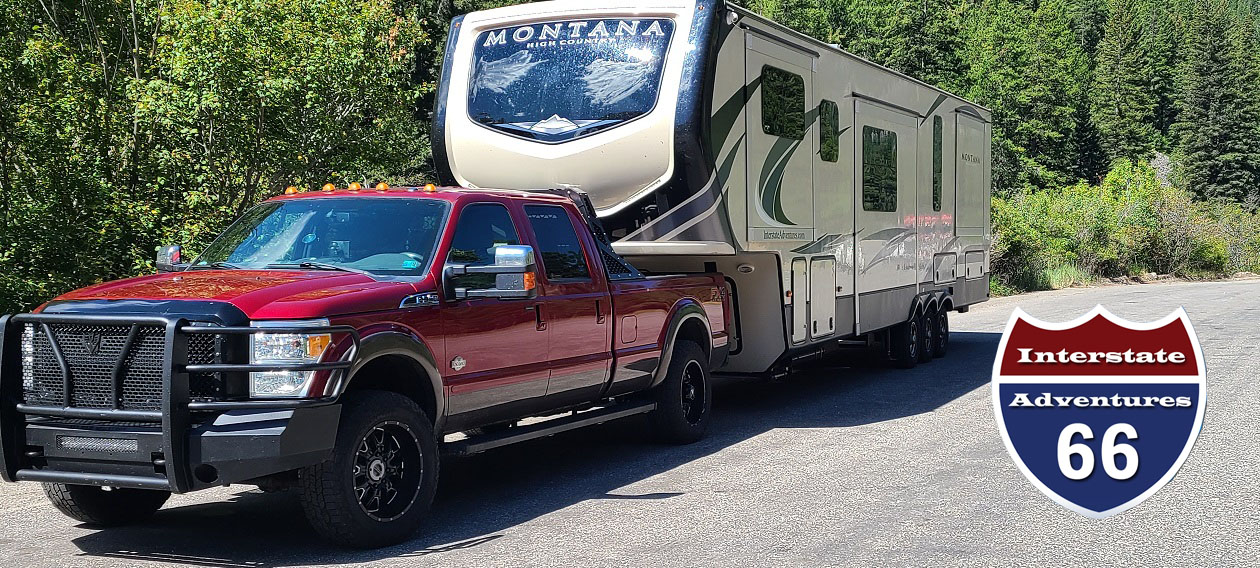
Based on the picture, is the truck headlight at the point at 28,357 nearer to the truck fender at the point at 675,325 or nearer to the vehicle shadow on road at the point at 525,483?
the vehicle shadow on road at the point at 525,483

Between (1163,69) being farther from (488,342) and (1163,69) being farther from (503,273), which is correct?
(503,273)

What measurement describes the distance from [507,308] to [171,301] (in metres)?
2.07

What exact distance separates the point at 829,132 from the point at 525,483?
5.68 metres

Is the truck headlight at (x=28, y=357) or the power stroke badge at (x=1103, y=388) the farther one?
the truck headlight at (x=28, y=357)

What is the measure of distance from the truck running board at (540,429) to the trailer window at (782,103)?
3.17 meters

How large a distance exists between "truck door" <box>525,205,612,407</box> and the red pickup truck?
0.02 metres

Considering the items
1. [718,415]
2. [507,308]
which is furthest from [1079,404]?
[718,415]

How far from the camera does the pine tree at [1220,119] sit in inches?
2948

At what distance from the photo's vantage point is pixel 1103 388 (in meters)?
5.21

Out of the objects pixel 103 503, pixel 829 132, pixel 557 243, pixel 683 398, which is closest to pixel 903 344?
pixel 829 132

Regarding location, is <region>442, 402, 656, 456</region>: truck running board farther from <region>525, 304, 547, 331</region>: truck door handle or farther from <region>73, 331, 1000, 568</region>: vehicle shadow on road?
<region>525, 304, 547, 331</region>: truck door handle

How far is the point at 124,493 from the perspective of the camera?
22.8 feet

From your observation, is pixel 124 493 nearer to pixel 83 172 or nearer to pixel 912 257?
pixel 83 172

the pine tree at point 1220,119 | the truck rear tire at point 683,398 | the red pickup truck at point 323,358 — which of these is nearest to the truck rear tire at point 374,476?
the red pickup truck at point 323,358
